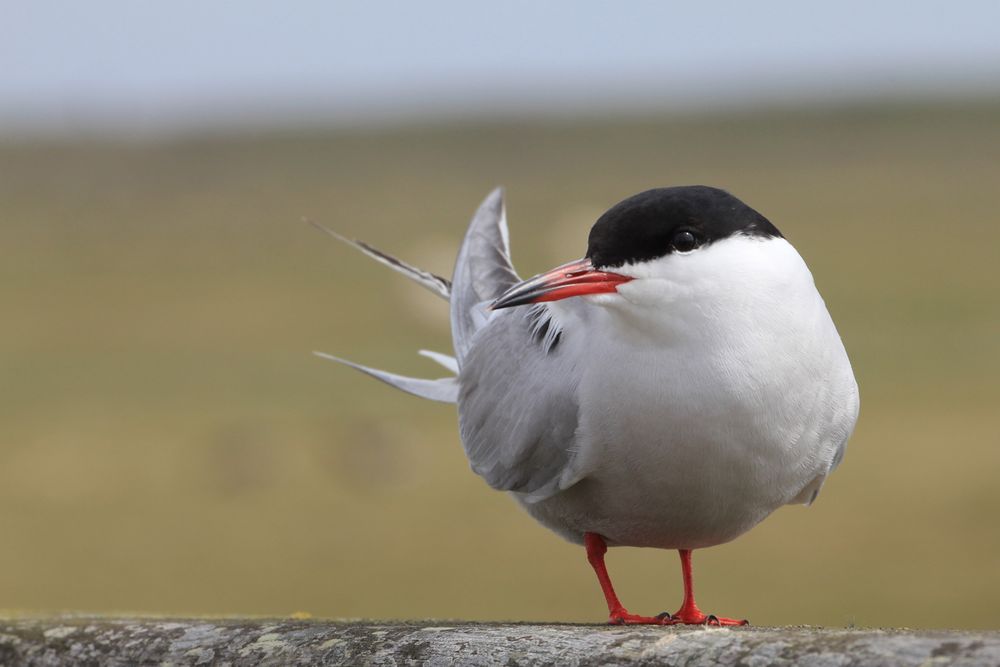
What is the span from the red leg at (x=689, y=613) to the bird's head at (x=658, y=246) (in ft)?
2.94

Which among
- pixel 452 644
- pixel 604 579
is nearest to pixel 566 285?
pixel 452 644

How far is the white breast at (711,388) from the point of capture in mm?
3764

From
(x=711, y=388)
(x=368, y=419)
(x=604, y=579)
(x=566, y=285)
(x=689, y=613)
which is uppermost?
(x=566, y=285)

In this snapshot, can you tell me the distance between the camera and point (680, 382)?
149 inches

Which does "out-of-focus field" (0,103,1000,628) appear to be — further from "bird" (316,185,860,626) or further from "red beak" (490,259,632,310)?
"red beak" (490,259,632,310)

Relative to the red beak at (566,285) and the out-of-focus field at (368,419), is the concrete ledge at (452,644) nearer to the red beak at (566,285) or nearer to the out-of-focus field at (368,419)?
the red beak at (566,285)

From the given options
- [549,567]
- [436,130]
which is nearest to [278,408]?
[549,567]

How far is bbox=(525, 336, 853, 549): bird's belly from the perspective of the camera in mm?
3793

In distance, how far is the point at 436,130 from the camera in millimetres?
Answer: 73938

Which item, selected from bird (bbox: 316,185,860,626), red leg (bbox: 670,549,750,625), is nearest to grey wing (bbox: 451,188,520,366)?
bird (bbox: 316,185,860,626)

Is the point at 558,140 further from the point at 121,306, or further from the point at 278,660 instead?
the point at 278,660

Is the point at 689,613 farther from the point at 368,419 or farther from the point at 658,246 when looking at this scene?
the point at 368,419

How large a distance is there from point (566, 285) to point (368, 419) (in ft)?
55.0

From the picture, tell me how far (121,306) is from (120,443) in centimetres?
1263
